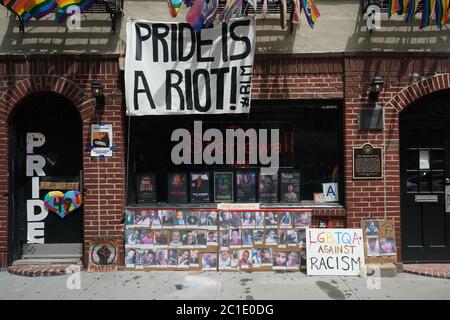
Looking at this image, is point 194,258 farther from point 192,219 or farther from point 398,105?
point 398,105

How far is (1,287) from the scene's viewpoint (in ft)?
18.7

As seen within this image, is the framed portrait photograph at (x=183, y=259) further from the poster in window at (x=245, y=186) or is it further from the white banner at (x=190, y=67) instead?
the white banner at (x=190, y=67)

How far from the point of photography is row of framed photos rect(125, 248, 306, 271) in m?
6.41

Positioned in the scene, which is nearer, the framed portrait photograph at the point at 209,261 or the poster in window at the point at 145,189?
the framed portrait photograph at the point at 209,261

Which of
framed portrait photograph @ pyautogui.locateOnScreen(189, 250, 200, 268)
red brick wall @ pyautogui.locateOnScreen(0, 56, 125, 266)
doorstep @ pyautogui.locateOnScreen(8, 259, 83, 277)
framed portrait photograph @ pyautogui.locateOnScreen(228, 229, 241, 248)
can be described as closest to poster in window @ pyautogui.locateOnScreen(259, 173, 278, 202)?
framed portrait photograph @ pyautogui.locateOnScreen(228, 229, 241, 248)

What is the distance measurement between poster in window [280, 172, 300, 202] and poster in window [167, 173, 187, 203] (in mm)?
1550

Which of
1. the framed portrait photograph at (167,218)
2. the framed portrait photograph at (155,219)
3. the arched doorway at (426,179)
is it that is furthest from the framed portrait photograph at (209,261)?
the arched doorway at (426,179)

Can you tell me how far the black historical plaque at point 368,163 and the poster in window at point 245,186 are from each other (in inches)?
61.0

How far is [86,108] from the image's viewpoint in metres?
6.43

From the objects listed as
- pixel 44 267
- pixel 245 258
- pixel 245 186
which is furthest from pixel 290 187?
pixel 44 267

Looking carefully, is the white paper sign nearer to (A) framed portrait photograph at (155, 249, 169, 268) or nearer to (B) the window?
(B) the window

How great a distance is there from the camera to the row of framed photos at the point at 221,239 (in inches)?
253

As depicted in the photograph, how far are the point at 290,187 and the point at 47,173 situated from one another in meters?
3.85

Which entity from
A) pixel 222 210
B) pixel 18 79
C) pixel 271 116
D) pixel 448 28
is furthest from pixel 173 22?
pixel 448 28
